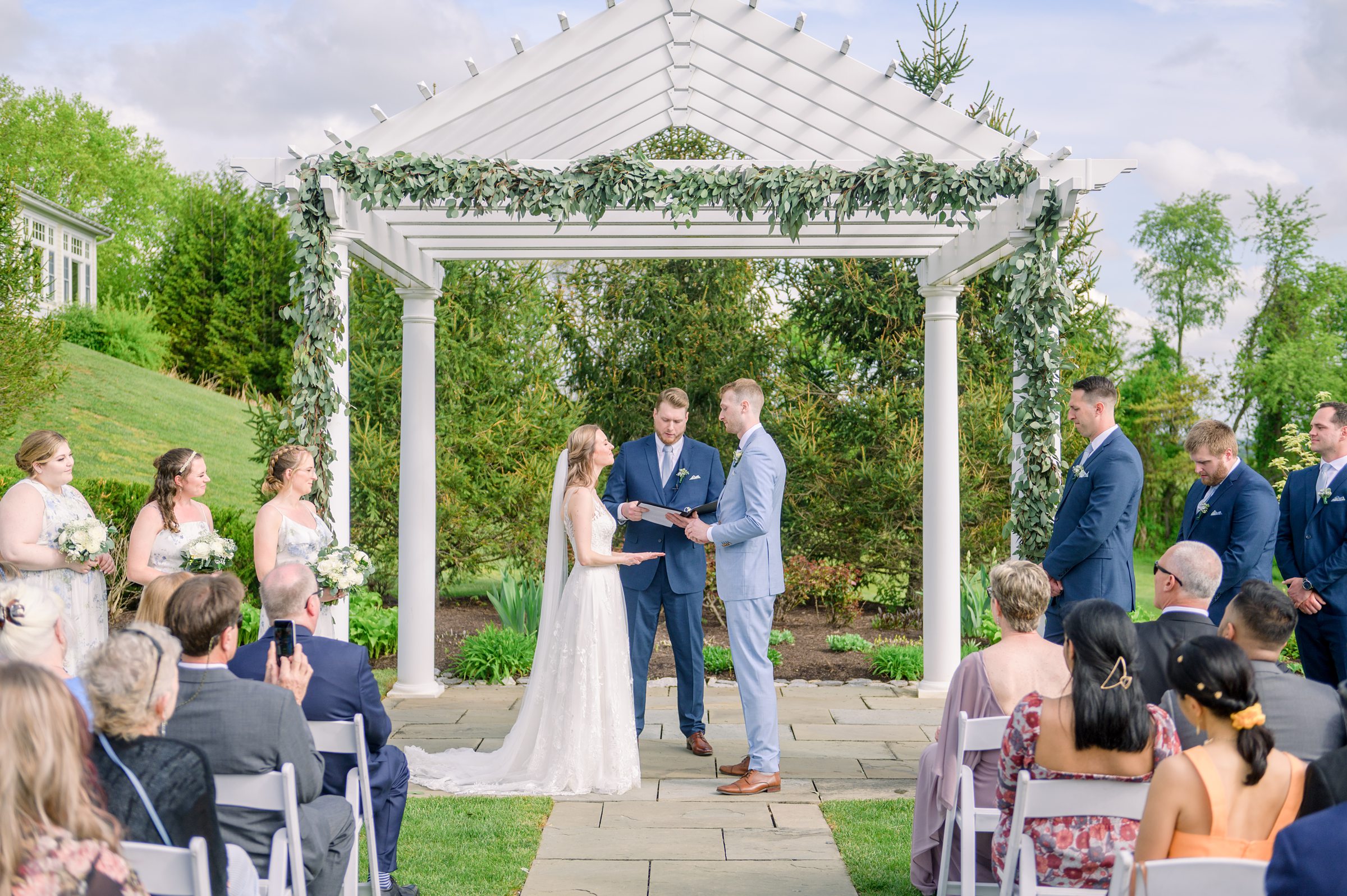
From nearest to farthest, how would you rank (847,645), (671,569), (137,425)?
(671,569), (847,645), (137,425)

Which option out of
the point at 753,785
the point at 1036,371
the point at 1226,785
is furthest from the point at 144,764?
the point at 1036,371

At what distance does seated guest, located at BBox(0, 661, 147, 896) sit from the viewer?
1818mm

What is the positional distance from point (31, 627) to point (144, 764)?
0.73 m

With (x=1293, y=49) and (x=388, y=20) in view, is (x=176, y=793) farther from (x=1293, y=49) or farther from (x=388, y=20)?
(x=1293, y=49)

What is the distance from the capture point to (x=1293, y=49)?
185ft

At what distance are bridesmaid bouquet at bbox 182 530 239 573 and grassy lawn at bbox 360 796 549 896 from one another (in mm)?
1505

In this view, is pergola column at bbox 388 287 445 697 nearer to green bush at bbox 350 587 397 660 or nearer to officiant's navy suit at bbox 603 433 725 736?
green bush at bbox 350 587 397 660

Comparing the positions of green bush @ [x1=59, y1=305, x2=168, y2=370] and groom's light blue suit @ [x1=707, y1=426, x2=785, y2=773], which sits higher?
green bush @ [x1=59, y1=305, x2=168, y2=370]

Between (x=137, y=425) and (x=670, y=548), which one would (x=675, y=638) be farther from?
(x=137, y=425)

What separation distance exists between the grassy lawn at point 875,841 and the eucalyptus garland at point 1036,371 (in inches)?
63.2

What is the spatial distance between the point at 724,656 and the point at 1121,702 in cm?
616

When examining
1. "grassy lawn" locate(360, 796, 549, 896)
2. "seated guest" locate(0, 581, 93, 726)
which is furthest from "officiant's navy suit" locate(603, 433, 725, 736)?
"seated guest" locate(0, 581, 93, 726)

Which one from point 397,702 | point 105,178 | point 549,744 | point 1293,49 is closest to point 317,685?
point 549,744

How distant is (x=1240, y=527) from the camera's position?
4.98 meters
